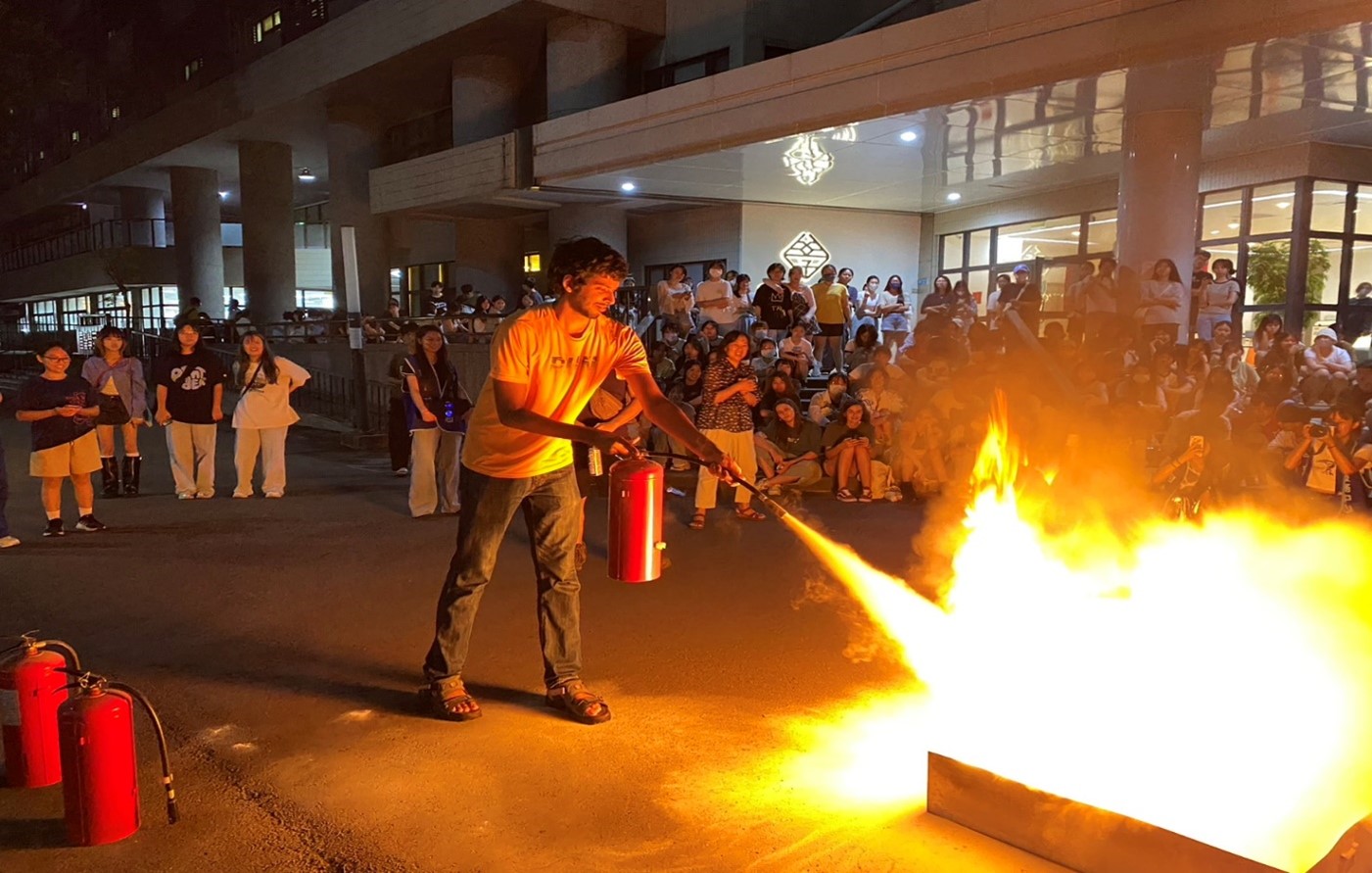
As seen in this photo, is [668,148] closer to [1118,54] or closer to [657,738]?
[1118,54]

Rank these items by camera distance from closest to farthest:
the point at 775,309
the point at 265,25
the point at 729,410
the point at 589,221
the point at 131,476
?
1. the point at 729,410
2. the point at 131,476
3. the point at 775,309
4. the point at 589,221
5. the point at 265,25

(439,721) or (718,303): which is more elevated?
(718,303)

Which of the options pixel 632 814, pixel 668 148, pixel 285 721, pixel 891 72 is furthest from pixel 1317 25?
pixel 285 721

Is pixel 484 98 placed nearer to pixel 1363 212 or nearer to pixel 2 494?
pixel 2 494

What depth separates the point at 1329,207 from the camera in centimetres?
1545

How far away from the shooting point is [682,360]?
13.4 meters

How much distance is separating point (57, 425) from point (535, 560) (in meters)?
5.82

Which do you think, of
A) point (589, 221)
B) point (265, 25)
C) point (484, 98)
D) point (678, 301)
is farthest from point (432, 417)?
point (265, 25)

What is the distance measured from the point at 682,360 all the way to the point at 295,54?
1596cm

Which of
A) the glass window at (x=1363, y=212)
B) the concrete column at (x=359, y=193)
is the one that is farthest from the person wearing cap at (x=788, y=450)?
the concrete column at (x=359, y=193)

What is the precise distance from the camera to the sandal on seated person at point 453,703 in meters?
4.48

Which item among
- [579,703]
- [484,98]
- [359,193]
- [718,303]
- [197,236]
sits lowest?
[579,703]

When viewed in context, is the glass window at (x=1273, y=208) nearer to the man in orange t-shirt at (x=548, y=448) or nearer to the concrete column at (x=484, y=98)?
the concrete column at (x=484, y=98)

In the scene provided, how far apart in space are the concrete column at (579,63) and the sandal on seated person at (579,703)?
1642 cm
